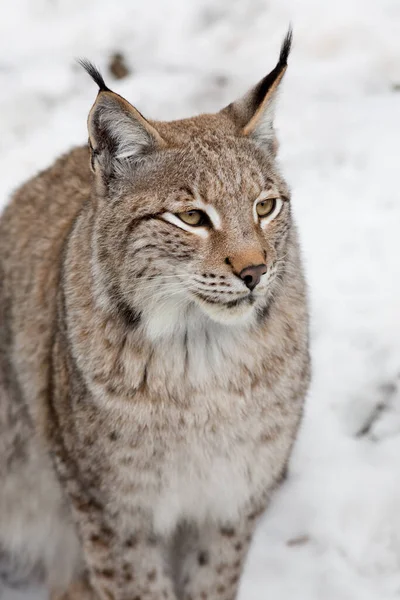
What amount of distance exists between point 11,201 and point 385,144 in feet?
7.40

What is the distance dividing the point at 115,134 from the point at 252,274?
2.11 ft

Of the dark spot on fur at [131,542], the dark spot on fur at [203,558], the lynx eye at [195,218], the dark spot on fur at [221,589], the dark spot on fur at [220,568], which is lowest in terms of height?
the dark spot on fur at [221,589]

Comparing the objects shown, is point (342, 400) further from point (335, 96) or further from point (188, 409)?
point (335, 96)

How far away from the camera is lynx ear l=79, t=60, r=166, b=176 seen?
3217 millimetres

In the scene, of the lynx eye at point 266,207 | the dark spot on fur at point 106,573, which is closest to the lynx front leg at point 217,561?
the dark spot on fur at point 106,573

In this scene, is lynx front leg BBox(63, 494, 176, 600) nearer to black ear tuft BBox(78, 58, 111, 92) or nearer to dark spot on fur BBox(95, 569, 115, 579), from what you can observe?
dark spot on fur BBox(95, 569, 115, 579)

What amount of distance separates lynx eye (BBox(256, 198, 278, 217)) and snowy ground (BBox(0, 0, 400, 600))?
1579mm

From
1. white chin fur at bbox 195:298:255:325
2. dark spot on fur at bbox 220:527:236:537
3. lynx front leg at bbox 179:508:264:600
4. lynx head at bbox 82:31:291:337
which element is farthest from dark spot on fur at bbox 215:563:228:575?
white chin fur at bbox 195:298:255:325

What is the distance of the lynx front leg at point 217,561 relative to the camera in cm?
393

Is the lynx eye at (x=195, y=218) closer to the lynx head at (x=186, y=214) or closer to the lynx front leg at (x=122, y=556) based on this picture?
the lynx head at (x=186, y=214)

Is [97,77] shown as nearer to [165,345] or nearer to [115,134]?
[115,134]

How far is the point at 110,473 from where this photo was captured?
3607 mm

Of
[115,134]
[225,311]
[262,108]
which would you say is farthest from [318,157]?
[225,311]

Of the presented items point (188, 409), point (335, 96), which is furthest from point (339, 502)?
point (335, 96)
